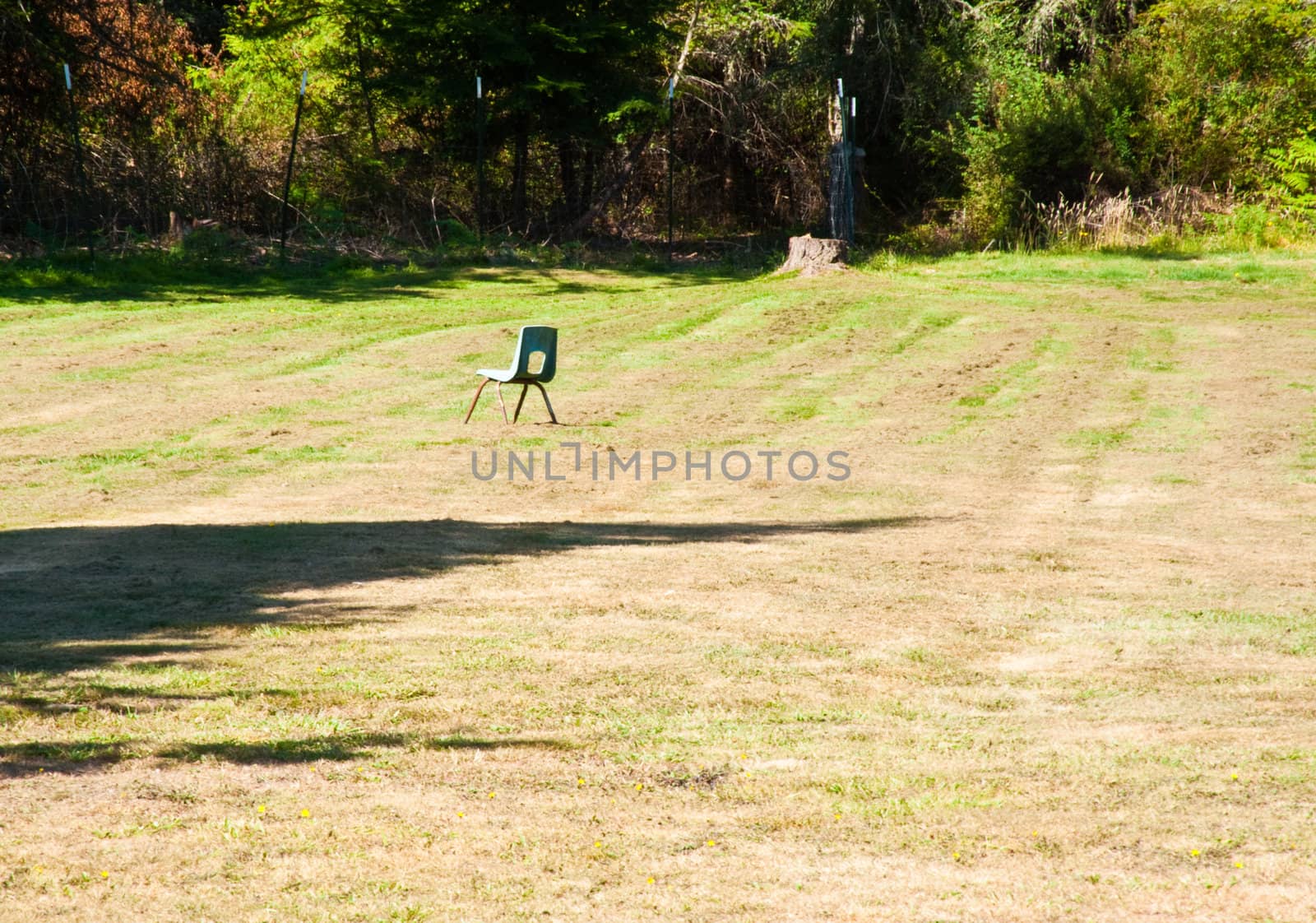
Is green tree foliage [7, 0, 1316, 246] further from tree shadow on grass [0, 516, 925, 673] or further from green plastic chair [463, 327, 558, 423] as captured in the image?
tree shadow on grass [0, 516, 925, 673]

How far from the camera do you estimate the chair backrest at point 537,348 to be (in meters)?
13.8

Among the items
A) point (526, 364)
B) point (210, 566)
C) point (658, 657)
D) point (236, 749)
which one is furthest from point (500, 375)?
point (236, 749)

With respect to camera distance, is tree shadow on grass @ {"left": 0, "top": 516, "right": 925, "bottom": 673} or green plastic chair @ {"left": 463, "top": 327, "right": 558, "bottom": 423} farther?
green plastic chair @ {"left": 463, "top": 327, "right": 558, "bottom": 423}

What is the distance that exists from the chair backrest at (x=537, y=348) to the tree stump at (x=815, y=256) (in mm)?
10510

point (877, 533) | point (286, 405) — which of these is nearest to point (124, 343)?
point (286, 405)

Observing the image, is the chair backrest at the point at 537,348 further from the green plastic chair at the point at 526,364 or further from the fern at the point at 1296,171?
the fern at the point at 1296,171

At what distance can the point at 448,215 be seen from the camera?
2762cm

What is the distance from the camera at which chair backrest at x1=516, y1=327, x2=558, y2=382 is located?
13.8m

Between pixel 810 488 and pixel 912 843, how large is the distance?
736 centimetres

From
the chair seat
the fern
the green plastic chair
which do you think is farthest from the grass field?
the fern

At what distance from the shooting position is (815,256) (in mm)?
24312

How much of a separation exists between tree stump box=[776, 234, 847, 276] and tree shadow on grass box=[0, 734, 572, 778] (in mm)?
19500

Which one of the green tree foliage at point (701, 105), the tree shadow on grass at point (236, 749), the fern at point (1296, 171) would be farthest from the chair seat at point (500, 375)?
the fern at point (1296, 171)

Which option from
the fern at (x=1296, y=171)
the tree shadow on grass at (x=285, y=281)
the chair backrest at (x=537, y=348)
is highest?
the fern at (x=1296, y=171)
